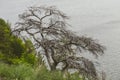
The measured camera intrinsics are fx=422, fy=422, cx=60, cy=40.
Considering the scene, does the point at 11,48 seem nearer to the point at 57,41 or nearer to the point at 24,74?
the point at 57,41

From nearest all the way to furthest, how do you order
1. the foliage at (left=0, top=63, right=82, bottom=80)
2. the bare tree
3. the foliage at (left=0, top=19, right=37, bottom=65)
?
the foliage at (left=0, top=63, right=82, bottom=80) < the bare tree < the foliage at (left=0, top=19, right=37, bottom=65)

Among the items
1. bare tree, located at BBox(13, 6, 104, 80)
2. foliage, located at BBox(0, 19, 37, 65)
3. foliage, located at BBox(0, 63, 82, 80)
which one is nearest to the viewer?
foliage, located at BBox(0, 63, 82, 80)

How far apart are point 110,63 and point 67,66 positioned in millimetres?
29741

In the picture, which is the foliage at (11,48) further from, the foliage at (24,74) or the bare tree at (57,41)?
the foliage at (24,74)

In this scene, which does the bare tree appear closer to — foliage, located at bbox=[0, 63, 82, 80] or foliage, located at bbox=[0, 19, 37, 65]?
foliage, located at bbox=[0, 19, 37, 65]

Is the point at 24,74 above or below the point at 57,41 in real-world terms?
above

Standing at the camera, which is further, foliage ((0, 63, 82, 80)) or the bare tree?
the bare tree

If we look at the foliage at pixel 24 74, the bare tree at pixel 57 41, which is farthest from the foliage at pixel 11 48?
the foliage at pixel 24 74

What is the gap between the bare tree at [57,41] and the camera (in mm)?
27641

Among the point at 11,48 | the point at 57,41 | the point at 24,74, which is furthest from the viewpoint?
the point at 11,48

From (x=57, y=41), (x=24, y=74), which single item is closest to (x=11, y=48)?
(x=57, y=41)

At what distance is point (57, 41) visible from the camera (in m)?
27.9

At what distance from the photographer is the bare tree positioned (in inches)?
1088

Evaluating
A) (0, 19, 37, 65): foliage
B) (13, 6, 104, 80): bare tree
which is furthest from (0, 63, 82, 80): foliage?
(0, 19, 37, 65): foliage
